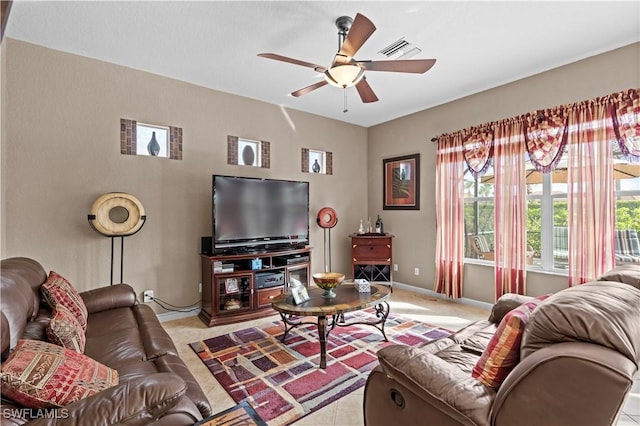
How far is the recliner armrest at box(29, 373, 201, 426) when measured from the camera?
3.36 ft

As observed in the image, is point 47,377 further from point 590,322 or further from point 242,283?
point 242,283

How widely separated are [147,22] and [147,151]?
1.42 metres

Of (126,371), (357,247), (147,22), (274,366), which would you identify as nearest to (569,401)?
(126,371)

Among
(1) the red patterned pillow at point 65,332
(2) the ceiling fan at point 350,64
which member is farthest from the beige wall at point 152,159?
(2) the ceiling fan at point 350,64

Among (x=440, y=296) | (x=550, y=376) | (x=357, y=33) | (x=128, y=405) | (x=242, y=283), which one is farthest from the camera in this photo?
(x=440, y=296)

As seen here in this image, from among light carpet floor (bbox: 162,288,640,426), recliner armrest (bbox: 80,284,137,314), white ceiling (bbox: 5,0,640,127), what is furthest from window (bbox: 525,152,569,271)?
recliner armrest (bbox: 80,284,137,314)

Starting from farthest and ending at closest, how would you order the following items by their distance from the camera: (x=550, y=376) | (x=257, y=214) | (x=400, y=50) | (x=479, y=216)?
(x=479, y=216)
(x=257, y=214)
(x=400, y=50)
(x=550, y=376)

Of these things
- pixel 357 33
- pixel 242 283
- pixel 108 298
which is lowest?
pixel 242 283

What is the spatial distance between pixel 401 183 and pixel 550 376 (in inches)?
170

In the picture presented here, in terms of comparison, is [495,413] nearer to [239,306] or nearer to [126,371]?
[126,371]

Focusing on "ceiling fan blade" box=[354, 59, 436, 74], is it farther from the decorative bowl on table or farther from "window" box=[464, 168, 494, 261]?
"window" box=[464, 168, 494, 261]

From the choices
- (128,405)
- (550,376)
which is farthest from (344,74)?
(128,405)

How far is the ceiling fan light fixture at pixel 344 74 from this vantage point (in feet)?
7.59

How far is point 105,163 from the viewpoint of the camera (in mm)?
3256
